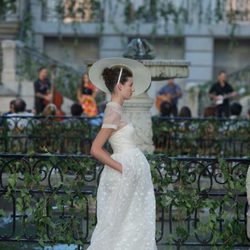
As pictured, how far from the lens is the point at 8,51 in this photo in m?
23.4

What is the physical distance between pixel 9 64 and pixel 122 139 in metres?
15.9

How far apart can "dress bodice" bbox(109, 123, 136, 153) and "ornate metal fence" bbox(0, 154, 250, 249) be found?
1.01 meters

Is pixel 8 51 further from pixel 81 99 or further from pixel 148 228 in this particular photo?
pixel 148 228

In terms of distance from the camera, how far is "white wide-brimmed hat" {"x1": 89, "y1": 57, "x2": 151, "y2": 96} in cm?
805

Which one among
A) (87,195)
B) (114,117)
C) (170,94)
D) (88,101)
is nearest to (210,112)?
(170,94)

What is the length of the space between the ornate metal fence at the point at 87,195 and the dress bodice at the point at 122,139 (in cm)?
101

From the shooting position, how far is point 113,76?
795 centimetres

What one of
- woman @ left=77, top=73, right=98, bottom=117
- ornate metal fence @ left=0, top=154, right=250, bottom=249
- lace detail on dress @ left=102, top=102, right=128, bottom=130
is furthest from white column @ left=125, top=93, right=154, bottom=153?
woman @ left=77, top=73, right=98, bottom=117

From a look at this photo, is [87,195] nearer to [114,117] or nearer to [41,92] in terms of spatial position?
[114,117]

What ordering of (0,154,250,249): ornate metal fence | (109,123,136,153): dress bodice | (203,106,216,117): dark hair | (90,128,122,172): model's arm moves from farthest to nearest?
(203,106,216,117): dark hair → (0,154,250,249): ornate metal fence → (109,123,136,153): dress bodice → (90,128,122,172): model's arm

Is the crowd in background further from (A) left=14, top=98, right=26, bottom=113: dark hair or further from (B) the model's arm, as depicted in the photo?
(B) the model's arm

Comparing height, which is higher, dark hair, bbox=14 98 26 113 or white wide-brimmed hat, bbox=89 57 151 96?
white wide-brimmed hat, bbox=89 57 151 96

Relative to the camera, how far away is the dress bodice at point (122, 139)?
7.84 m

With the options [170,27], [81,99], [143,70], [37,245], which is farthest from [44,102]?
[143,70]
